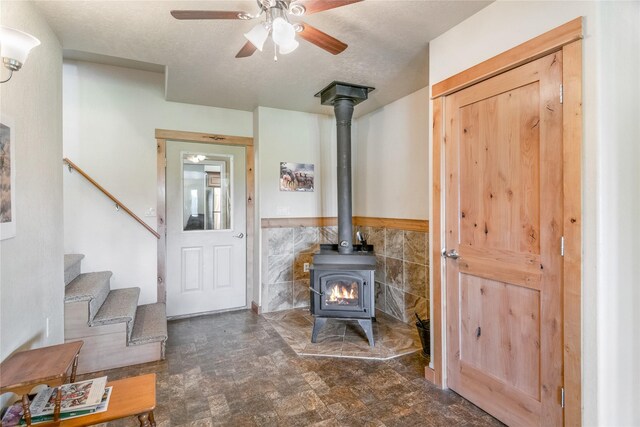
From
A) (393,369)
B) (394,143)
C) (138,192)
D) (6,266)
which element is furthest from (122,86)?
(393,369)

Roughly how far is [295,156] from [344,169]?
926mm

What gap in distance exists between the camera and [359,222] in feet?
14.5

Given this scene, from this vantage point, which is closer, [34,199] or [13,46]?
[13,46]

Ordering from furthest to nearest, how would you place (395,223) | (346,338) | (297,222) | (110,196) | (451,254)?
(297,222)
(395,223)
(110,196)
(346,338)
(451,254)

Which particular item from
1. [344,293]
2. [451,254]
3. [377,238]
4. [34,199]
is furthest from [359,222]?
[34,199]

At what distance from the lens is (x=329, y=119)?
14.1 ft

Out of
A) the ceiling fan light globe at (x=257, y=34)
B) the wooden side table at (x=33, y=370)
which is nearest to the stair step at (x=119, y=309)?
the wooden side table at (x=33, y=370)

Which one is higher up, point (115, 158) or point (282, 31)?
point (282, 31)

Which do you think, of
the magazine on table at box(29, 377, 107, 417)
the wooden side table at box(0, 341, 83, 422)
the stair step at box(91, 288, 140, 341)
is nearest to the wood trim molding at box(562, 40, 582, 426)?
the magazine on table at box(29, 377, 107, 417)

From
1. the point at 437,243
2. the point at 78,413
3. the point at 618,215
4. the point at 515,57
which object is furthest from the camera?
the point at 437,243

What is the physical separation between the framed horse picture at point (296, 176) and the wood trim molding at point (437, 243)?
205 cm

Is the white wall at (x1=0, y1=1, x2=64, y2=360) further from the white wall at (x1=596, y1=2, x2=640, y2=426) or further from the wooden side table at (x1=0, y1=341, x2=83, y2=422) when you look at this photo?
the white wall at (x1=596, y1=2, x2=640, y2=426)

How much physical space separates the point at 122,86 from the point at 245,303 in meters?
2.84

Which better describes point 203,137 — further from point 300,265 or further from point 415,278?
point 415,278
